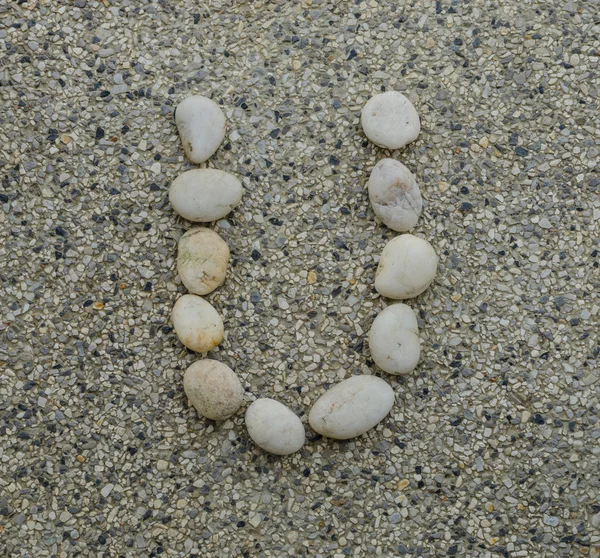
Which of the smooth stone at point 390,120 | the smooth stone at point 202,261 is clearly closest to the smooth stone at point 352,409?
the smooth stone at point 202,261

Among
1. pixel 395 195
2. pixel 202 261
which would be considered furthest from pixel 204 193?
pixel 395 195

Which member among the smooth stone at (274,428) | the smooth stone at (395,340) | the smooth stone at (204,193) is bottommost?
the smooth stone at (274,428)

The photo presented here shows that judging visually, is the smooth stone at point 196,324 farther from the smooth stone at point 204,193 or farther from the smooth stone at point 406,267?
the smooth stone at point 406,267

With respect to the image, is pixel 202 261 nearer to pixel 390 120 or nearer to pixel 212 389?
pixel 212 389

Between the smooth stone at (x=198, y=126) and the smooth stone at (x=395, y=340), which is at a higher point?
the smooth stone at (x=198, y=126)

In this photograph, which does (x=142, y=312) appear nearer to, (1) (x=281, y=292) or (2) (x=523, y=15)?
(1) (x=281, y=292)

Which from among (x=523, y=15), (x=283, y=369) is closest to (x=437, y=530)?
(x=283, y=369)
